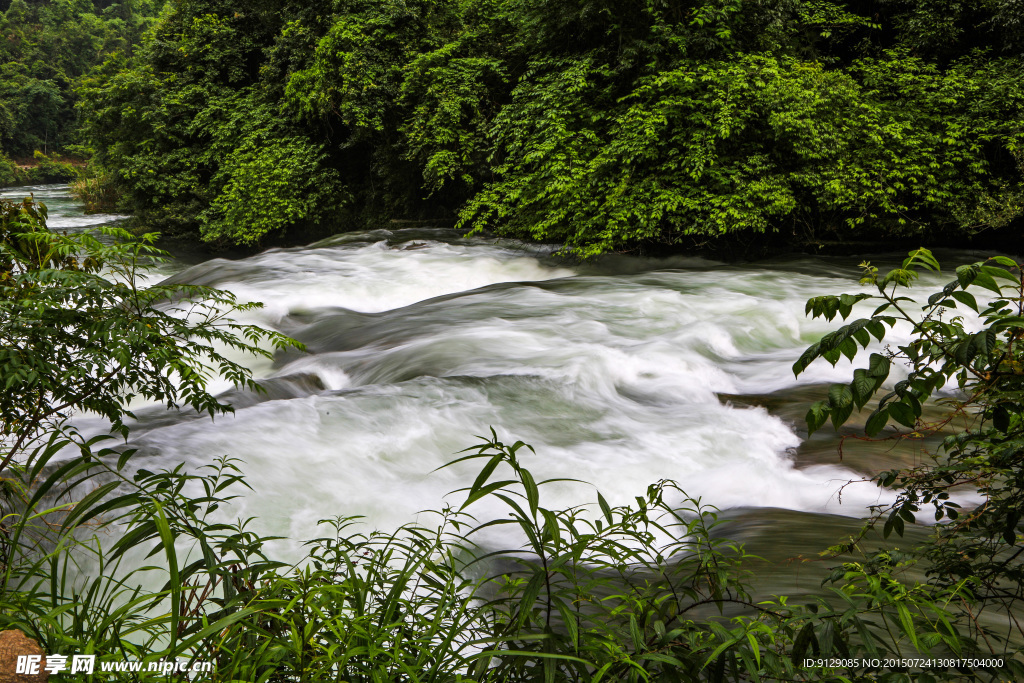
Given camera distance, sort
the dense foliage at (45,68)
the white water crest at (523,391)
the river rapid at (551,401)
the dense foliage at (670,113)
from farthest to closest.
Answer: the dense foliage at (45,68)
the dense foliage at (670,113)
the white water crest at (523,391)
the river rapid at (551,401)

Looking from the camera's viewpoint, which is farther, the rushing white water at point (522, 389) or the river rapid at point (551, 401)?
the rushing white water at point (522, 389)

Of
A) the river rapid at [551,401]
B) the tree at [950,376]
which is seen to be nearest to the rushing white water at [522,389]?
the river rapid at [551,401]

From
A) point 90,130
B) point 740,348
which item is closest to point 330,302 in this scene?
point 740,348

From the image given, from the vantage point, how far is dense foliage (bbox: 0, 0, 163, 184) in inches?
1284

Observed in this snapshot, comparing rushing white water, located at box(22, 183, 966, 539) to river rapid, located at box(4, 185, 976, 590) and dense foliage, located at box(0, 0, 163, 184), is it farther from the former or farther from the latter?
dense foliage, located at box(0, 0, 163, 184)

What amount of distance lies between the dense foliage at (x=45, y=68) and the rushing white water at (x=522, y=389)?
28854 millimetres

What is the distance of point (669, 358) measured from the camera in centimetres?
585

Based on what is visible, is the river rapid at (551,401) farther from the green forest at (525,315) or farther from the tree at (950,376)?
the tree at (950,376)

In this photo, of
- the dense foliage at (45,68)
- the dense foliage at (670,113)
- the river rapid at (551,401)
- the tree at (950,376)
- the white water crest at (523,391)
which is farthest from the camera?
the dense foliage at (45,68)

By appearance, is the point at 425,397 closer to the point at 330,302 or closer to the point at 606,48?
the point at 330,302

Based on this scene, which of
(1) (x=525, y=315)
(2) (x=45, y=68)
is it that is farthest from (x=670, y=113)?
(2) (x=45, y=68)

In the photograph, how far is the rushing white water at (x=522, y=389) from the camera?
3717 mm

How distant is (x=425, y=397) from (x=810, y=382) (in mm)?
3092

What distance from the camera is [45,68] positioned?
120 ft
